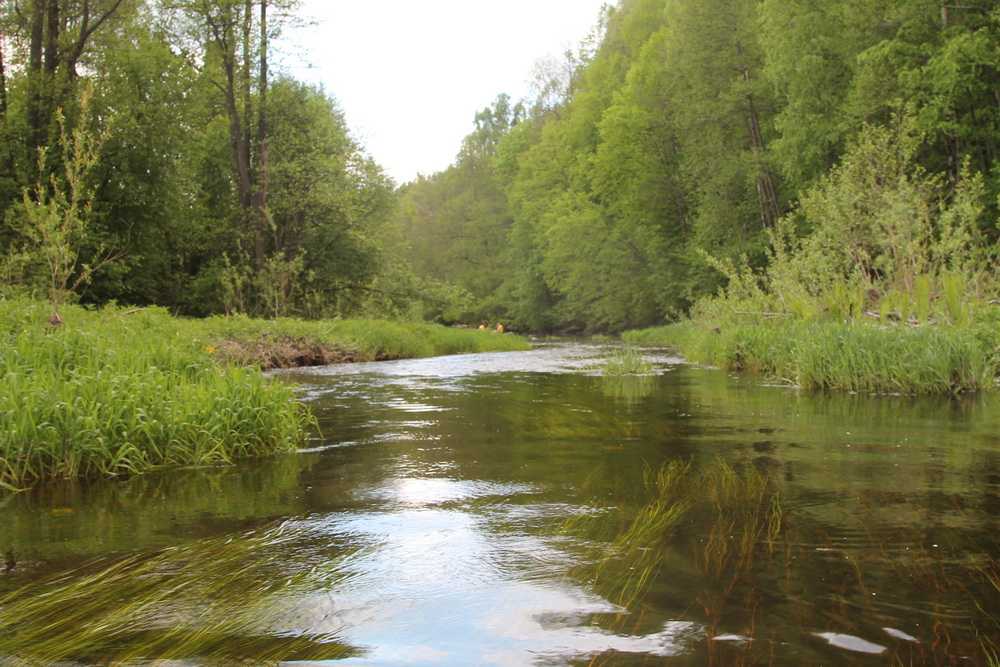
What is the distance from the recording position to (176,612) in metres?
2.92

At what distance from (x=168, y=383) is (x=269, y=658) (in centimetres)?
492

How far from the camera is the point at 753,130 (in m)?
32.9

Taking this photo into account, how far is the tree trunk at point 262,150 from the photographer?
25.1m

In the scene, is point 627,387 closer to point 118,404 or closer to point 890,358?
point 890,358

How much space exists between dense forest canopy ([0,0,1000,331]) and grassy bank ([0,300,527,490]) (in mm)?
2050

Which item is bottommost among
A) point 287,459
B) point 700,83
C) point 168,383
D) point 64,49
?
point 287,459

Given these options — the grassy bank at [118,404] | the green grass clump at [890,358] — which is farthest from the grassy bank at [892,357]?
the grassy bank at [118,404]

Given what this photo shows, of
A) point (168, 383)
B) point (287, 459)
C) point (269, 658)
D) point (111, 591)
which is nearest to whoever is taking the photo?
point (269, 658)

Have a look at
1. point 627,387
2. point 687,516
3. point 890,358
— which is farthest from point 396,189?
point 687,516

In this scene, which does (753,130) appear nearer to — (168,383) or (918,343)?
(918,343)

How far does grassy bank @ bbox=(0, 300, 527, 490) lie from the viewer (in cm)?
546

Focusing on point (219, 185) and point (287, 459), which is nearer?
point (287, 459)

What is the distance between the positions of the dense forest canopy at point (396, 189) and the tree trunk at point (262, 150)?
122 millimetres

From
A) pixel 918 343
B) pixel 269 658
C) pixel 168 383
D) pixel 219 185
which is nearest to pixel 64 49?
pixel 219 185
